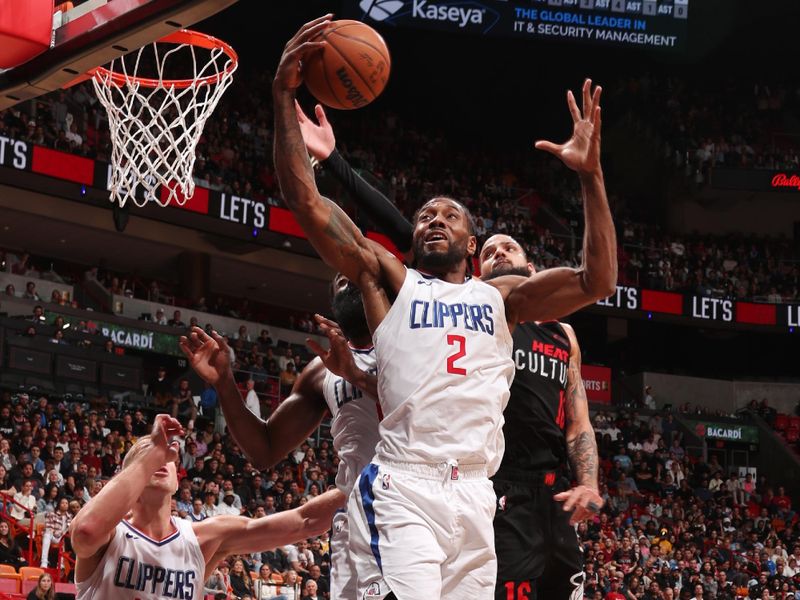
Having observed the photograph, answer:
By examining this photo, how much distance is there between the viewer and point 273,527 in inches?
165

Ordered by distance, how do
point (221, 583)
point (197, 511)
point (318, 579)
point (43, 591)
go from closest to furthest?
point (43, 591) < point (221, 583) < point (318, 579) < point (197, 511)

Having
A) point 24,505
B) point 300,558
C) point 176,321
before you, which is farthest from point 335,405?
point 176,321

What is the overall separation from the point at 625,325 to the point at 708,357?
244cm

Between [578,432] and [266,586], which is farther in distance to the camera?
[266,586]

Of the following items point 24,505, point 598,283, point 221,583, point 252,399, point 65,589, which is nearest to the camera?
point 598,283

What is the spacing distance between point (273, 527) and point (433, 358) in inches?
43.7

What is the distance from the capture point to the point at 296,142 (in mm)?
3605

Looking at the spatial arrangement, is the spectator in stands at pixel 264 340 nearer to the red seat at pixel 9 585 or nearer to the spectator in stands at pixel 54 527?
the spectator in stands at pixel 54 527

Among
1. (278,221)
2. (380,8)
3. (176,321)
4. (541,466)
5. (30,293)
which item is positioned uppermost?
(380,8)

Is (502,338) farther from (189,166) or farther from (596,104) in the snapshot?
(189,166)

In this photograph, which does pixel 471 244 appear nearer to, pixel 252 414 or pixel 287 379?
pixel 252 414

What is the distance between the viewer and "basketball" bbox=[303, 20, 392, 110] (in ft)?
13.1

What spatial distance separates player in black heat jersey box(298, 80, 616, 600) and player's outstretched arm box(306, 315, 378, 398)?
0.78 m

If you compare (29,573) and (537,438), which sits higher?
(537,438)
